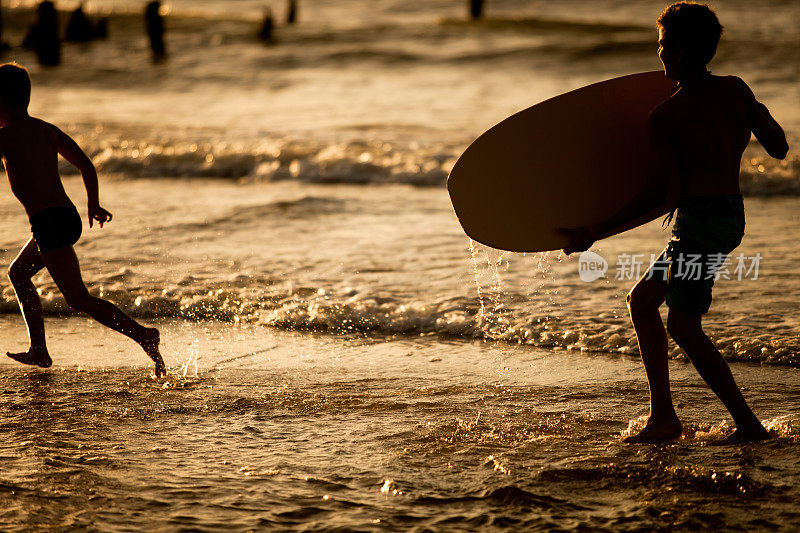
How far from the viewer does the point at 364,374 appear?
4469 millimetres

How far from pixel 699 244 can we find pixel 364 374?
1.81m

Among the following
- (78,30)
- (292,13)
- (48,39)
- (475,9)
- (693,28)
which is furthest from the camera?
(292,13)

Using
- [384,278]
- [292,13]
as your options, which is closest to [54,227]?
[384,278]

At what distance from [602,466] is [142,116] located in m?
16.5

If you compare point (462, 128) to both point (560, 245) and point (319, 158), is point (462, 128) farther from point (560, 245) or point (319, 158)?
point (560, 245)

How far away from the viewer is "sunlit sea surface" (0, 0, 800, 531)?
295cm

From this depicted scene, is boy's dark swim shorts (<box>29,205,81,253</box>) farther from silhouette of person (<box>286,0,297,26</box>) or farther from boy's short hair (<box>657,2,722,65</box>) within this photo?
silhouette of person (<box>286,0,297,26</box>)

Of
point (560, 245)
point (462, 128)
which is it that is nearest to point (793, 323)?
point (560, 245)

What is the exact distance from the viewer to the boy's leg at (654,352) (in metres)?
3.38

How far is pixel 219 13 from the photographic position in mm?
40094

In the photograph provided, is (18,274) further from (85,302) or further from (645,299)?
(645,299)

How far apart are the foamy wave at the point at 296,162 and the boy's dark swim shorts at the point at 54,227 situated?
7.23 m

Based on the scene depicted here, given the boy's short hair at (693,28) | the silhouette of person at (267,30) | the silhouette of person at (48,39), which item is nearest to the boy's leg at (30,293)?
the boy's short hair at (693,28)

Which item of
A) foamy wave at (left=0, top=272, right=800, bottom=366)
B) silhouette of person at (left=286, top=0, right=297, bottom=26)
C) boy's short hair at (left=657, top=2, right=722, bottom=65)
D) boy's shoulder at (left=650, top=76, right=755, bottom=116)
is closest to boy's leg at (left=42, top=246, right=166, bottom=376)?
foamy wave at (left=0, top=272, right=800, bottom=366)
